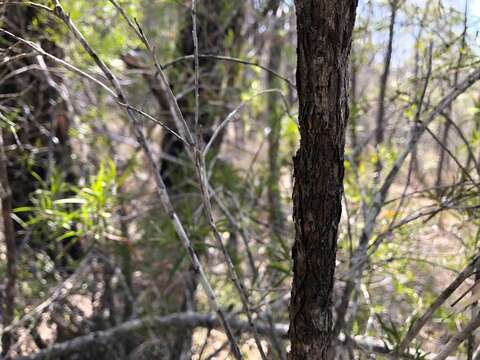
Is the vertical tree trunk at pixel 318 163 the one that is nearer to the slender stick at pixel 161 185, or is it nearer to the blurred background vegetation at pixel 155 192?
the slender stick at pixel 161 185

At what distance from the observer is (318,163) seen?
77 cm

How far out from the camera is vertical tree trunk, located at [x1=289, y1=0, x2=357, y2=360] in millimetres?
730

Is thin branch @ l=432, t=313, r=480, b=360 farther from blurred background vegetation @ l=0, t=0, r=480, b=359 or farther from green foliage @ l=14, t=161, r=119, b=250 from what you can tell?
green foliage @ l=14, t=161, r=119, b=250

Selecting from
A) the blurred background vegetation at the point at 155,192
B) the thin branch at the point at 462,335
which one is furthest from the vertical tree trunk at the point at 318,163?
the blurred background vegetation at the point at 155,192

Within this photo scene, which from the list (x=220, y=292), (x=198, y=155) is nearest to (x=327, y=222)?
(x=198, y=155)

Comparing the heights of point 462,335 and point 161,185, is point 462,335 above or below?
below

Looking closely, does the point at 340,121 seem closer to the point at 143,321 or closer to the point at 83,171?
the point at 143,321

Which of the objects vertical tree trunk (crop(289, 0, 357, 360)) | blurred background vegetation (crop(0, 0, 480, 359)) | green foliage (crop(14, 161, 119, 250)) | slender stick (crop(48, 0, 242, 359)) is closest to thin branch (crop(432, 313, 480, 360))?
vertical tree trunk (crop(289, 0, 357, 360))

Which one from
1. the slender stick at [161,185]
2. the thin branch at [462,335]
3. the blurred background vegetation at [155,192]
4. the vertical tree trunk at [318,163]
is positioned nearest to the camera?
the vertical tree trunk at [318,163]

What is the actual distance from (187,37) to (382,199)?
162cm

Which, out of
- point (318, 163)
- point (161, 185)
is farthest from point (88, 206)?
point (318, 163)

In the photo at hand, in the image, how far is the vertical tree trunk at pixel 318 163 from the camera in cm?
73

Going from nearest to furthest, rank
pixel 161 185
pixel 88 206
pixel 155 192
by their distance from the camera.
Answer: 1. pixel 161 185
2. pixel 88 206
3. pixel 155 192

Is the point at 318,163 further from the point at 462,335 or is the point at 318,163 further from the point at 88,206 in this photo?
the point at 88,206
